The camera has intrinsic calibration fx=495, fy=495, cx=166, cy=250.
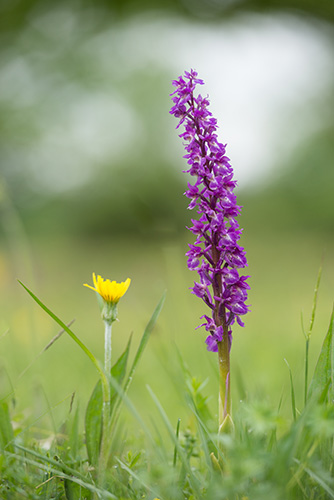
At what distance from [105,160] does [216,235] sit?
540 centimetres

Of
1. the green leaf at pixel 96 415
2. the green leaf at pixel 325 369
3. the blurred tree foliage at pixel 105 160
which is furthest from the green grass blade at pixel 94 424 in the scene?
the blurred tree foliage at pixel 105 160

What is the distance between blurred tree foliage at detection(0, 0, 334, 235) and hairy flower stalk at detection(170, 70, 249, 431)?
15.8 feet

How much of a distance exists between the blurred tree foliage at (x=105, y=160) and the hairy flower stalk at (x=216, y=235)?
4.82m

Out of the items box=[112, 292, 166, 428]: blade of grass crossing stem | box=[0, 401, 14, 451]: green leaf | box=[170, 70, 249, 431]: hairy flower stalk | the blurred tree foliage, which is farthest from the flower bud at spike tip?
the blurred tree foliage

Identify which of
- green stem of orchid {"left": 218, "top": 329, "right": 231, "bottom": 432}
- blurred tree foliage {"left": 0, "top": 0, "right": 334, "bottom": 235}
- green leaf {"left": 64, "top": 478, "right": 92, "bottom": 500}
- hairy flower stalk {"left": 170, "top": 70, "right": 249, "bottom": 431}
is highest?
blurred tree foliage {"left": 0, "top": 0, "right": 334, "bottom": 235}

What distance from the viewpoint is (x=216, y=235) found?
63 centimetres

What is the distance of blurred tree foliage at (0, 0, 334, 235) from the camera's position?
223 inches

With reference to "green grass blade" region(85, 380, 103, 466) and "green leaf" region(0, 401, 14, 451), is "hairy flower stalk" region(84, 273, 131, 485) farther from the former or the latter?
"green leaf" region(0, 401, 14, 451)

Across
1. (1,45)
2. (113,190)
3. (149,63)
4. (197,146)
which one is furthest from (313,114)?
(197,146)

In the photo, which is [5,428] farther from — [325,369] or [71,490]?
[325,369]

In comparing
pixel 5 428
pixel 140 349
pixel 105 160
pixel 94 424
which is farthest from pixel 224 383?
pixel 105 160

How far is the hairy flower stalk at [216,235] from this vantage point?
62 cm

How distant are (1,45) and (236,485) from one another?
6928mm

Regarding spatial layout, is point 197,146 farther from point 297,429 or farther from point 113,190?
point 113,190
